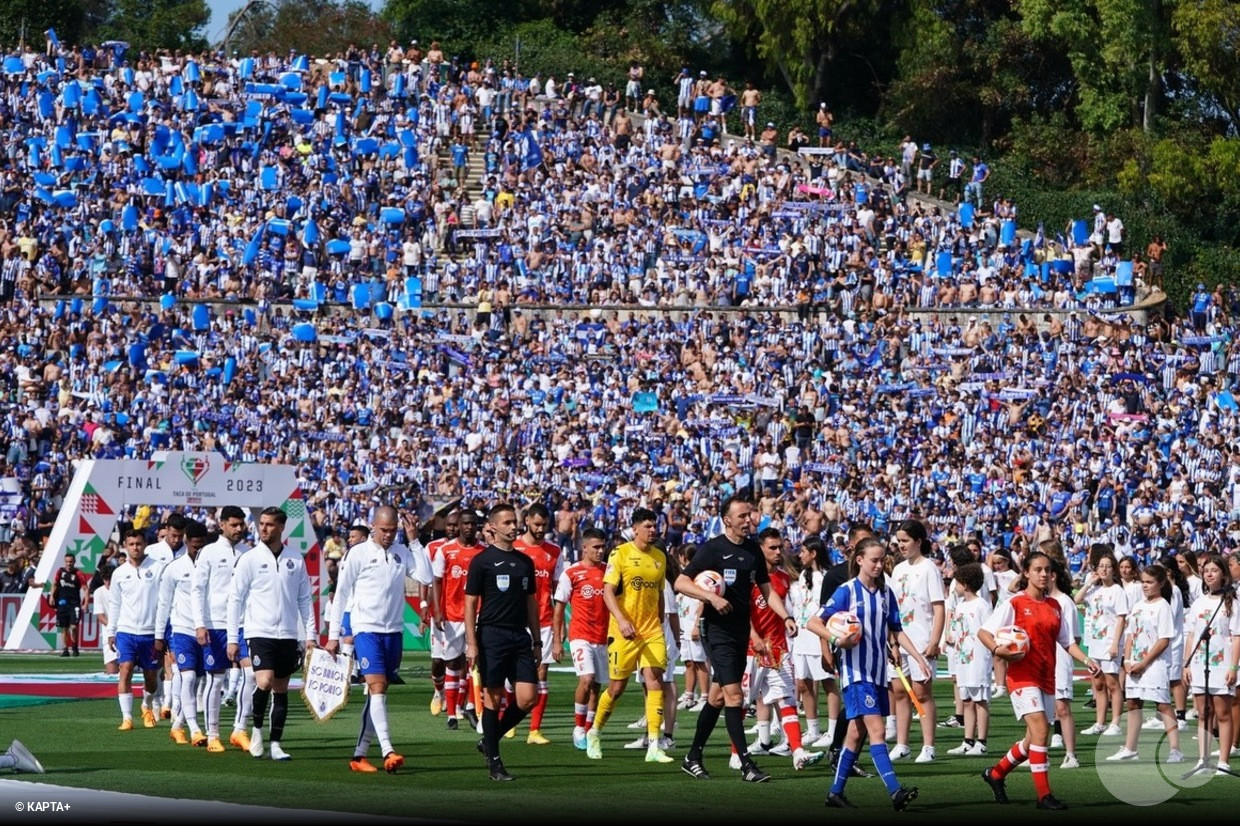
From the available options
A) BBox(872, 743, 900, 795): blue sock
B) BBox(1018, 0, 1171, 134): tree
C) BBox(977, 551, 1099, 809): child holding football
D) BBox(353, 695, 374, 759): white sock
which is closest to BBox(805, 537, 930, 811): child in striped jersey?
BBox(872, 743, 900, 795): blue sock

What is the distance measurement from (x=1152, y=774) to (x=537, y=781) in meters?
4.48

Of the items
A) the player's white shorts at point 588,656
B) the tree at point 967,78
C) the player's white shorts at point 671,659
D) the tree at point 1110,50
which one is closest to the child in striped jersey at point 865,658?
the player's white shorts at point 671,659

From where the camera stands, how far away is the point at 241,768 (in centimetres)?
1512

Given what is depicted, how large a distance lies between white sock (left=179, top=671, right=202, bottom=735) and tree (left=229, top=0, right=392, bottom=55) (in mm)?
64575

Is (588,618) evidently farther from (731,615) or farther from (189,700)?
(189,700)

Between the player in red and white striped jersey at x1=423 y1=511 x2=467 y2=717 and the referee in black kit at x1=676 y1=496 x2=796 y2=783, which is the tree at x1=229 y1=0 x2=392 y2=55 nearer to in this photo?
the player in red and white striped jersey at x1=423 y1=511 x2=467 y2=717

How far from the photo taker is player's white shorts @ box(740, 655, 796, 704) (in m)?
16.1

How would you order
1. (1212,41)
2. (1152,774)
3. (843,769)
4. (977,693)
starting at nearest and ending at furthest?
(843,769) → (1152,774) → (977,693) → (1212,41)

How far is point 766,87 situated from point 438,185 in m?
17.5

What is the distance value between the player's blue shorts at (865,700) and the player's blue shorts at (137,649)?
8.68 meters

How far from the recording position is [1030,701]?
13.1 m

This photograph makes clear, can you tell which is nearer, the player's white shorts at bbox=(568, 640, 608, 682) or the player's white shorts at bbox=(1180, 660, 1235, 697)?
the player's white shorts at bbox=(1180, 660, 1235, 697)

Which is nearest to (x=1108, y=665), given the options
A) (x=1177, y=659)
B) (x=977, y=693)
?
(x=1177, y=659)

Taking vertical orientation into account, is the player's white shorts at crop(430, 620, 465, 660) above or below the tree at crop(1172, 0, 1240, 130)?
below
